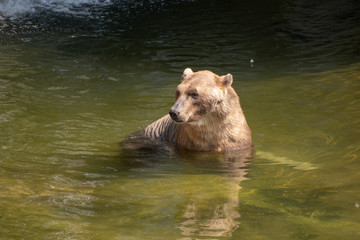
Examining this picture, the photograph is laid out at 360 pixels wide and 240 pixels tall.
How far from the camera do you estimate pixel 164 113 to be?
10461 mm

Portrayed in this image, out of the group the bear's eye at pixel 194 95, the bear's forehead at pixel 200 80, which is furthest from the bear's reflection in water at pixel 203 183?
the bear's forehead at pixel 200 80

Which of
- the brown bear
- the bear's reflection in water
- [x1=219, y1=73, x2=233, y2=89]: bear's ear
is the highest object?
[x1=219, y1=73, x2=233, y2=89]: bear's ear

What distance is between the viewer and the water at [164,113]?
546 centimetres

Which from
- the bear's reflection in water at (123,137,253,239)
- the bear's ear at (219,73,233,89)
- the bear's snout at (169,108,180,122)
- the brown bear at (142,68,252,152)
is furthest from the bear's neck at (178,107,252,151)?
the bear's snout at (169,108,180,122)

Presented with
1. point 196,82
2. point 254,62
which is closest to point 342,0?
point 254,62

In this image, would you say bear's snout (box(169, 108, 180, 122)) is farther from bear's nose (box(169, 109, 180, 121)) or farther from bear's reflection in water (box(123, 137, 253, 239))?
bear's reflection in water (box(123, 137, 253, 239))

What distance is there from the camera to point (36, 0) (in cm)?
2094

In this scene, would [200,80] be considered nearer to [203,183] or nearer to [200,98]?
[200,98]

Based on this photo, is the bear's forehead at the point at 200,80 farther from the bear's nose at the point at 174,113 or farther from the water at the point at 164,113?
the water at the point at 164,113

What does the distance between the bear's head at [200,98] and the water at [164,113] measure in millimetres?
592

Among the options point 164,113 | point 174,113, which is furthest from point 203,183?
point 164,113

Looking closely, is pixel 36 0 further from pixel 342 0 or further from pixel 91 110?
pixel 91 110

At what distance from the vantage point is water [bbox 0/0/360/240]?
5465 mm

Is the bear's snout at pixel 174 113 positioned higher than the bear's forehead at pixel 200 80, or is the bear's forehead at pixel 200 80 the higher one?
the bear's forehead at pixel 200 80
